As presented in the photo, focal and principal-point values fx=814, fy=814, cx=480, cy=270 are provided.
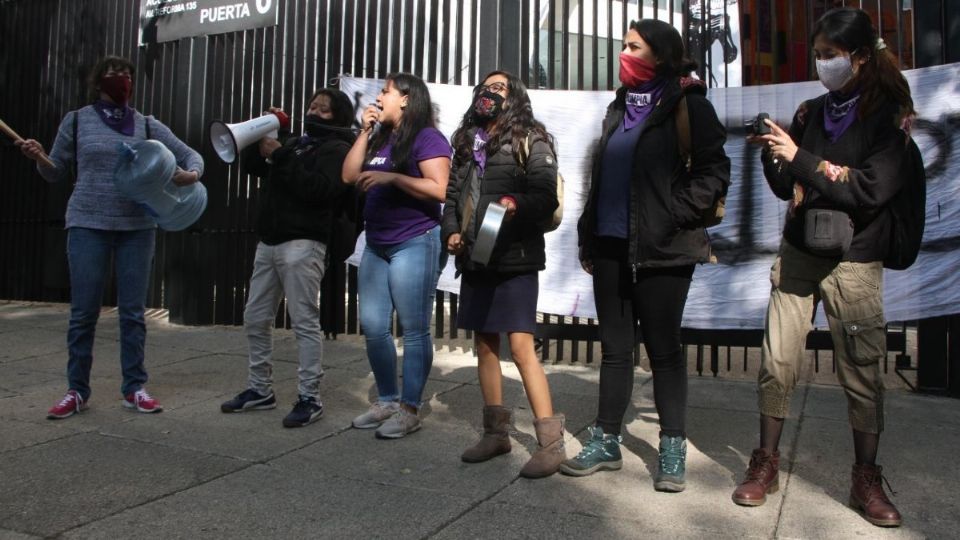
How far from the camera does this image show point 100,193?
4.52m

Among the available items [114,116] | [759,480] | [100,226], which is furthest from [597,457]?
[114,116]

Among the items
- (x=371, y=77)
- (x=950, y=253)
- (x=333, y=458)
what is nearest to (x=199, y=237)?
(x=371, y=77)

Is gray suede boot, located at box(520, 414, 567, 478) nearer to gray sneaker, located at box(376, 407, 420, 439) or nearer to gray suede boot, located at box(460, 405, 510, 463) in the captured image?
gray suede boot, located at box(460, 405, 510, 463)

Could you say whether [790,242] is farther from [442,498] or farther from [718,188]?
[442,498]

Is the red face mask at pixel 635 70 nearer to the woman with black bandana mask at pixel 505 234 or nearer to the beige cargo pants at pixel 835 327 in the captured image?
the woman with black bandana mask at pixel 505 234

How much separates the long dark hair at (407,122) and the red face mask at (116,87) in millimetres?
1517

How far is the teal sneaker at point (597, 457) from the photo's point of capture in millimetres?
3574

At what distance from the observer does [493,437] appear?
12.7 ft

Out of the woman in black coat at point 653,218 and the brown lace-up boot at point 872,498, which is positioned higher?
the woman in black coat at point 653,218

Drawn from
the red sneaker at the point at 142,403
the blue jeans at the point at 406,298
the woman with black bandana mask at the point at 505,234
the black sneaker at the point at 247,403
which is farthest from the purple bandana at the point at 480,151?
the red sneaker at the point at 142,403

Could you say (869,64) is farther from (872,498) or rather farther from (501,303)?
(501,303)

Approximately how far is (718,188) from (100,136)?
337cm

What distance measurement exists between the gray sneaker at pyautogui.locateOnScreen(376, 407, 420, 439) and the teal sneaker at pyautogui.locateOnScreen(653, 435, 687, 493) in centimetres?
136

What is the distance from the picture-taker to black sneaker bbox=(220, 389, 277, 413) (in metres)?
4.70
